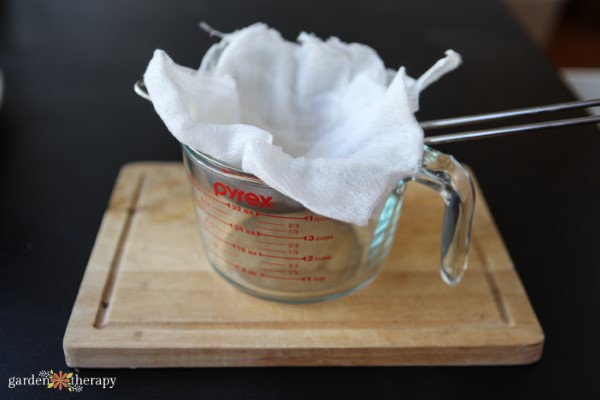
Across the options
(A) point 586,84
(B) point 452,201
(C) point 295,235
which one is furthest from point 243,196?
(A) point 586,84

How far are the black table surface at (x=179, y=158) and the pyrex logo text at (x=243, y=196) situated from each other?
14cm

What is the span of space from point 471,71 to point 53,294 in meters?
0.68

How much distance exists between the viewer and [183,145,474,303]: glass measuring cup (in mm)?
459

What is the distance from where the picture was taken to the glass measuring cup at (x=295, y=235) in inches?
18.1

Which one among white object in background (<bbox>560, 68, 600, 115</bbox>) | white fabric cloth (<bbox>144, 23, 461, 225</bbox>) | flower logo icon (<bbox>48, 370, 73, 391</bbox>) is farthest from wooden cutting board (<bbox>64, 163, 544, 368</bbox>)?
white object in background (<bbox>560, 68, 600, 115</bbox>)

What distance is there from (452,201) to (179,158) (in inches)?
14.5

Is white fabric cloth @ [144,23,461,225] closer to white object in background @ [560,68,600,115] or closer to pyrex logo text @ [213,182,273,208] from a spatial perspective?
pyrex logo text @ [213,182,273,208]

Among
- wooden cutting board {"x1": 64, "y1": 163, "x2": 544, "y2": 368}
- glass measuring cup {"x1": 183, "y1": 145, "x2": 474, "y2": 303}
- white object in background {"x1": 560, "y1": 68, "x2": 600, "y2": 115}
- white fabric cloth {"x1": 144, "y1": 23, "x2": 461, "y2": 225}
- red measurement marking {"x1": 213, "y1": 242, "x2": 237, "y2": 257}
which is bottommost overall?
Answer: white object in background {"x1": 560, "y1": 68, "x2": 600, "y2": 115}

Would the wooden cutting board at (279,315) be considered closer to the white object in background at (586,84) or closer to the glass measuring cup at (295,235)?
the glass measuring cup at (295,235)

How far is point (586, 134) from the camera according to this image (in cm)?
79

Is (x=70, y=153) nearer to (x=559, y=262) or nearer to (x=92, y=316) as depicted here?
(x=92, y=316)

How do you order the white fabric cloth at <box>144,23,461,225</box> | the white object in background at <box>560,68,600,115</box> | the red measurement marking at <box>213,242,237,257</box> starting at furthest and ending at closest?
1. the white object in background at <box>560,68,600,115</box>
2. the red measurement marking at <box>213,242,237,257</box>
3. the white fabric cloth at <box>144,23,461,225</box>

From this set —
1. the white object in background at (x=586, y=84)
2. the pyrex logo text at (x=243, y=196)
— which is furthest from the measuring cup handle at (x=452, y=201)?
the white object in background at (x=586, y=84)

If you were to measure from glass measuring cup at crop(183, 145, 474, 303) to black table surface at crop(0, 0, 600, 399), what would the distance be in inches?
3.0
